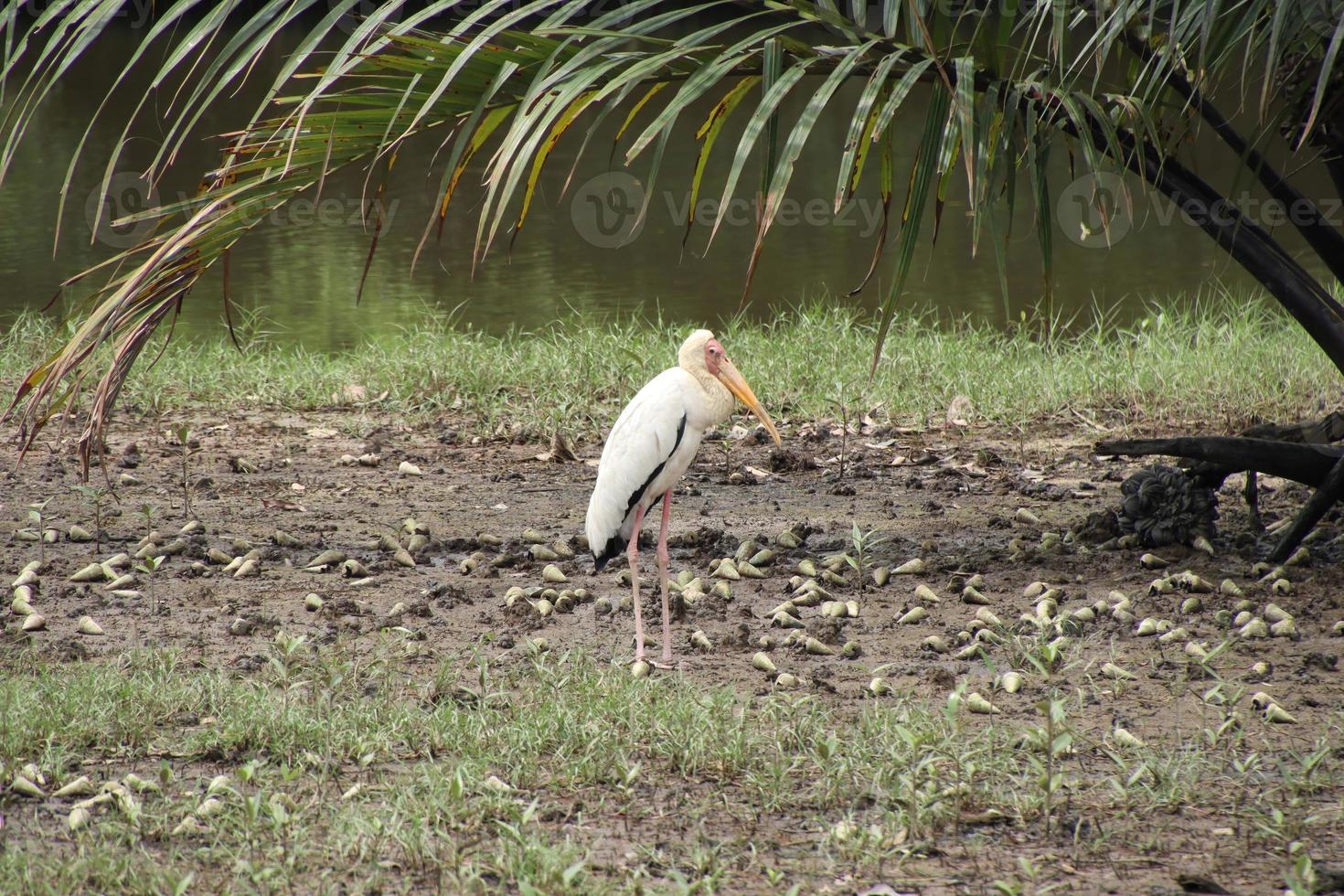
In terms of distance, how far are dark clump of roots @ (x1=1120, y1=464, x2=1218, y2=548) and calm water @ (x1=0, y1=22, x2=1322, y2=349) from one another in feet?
10.2

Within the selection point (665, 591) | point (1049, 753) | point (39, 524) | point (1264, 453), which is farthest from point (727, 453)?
point (1049, 753)

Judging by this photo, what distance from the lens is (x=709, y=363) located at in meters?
4.24

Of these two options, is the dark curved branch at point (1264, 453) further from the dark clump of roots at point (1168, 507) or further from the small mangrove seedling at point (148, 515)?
the small mangrove seedling at point (148, 515)

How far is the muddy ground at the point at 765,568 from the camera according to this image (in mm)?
3292

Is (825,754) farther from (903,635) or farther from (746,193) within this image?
(746,193)

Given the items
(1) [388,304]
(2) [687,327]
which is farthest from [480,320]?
(2) [687,327]

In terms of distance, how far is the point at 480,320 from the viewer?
359 inches

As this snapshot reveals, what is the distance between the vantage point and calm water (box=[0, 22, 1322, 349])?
9.31 meters

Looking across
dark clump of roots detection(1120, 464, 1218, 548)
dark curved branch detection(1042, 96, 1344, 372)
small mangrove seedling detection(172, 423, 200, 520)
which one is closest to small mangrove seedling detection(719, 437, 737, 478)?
dark clump of roots detection(1120, 464, 1218, 548)

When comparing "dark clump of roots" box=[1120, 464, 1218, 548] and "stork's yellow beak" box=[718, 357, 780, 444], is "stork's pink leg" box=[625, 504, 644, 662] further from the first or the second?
"dark clump of roots" box=[1120, 464, 1218, 548]

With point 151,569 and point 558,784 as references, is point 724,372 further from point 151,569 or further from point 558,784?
point 151,569

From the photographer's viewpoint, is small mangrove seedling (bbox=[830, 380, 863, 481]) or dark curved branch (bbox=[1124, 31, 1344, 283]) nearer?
dark curved branch (bbox=[1124, 31, 1344, 283])

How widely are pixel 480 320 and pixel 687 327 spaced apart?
206cm

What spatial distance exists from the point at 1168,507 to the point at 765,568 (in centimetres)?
129
